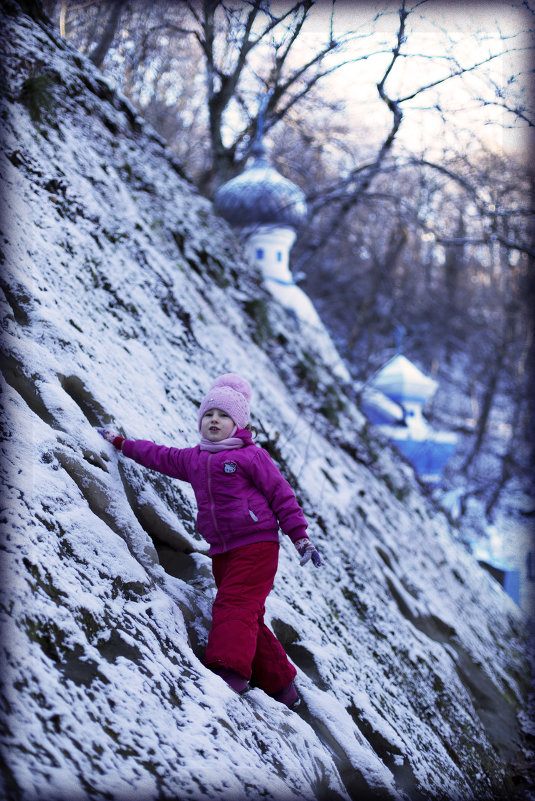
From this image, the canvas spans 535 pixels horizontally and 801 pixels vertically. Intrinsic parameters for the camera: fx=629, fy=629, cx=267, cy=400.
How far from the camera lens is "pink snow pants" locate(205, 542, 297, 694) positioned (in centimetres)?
219

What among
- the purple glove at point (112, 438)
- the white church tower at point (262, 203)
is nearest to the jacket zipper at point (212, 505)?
the purple glove at point (112, 438)

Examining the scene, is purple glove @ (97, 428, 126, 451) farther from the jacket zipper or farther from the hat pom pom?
the hat pom pom

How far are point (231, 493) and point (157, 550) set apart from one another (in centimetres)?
39

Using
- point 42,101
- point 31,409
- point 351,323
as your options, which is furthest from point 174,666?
point 351,323

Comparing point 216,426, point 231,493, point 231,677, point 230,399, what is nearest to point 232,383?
point 230,399

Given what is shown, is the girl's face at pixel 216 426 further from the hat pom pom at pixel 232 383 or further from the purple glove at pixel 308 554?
the purple glove at pixel 308 554

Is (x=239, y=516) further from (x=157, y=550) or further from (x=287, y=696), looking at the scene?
(x=287, y=696)

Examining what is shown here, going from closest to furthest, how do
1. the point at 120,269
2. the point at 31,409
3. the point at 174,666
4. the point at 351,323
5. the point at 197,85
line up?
the point at 174,666 → the point at 31,409 → the point at 120,269 → the point at 197,85 → the point at 351,323

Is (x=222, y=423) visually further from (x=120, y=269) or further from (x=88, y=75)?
(x=88, y=75)

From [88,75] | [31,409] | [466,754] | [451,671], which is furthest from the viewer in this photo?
[88,75]

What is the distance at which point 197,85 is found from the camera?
14.6 meters

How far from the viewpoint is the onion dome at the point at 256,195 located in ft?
30.9

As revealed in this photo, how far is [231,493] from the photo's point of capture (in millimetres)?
2557

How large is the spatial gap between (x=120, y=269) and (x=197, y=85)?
1271cm
